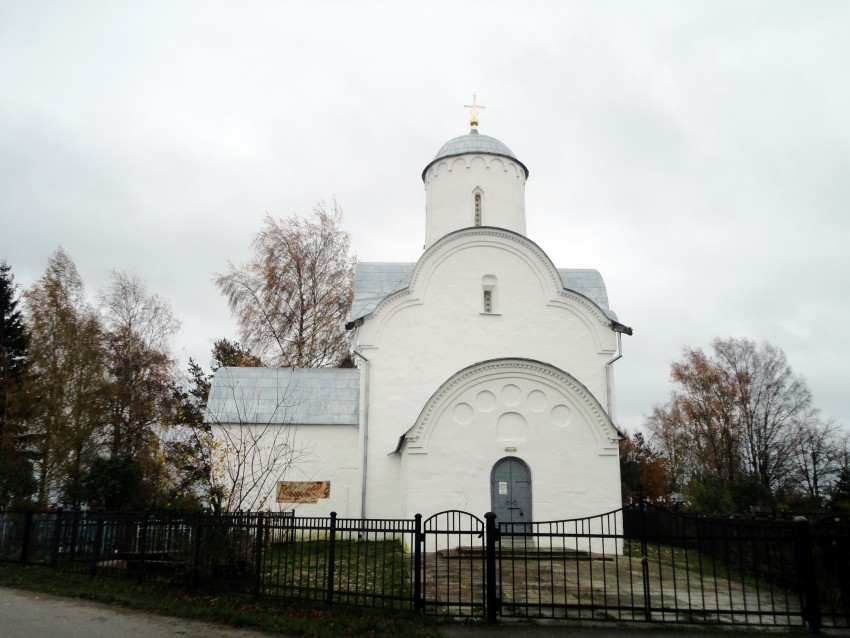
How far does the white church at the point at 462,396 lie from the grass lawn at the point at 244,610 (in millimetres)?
6365

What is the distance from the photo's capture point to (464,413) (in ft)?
49.7

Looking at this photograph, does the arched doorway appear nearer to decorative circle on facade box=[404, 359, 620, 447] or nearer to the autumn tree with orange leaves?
decorative circle on facade box=[404, 359, 620, 447]

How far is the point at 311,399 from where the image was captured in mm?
18359

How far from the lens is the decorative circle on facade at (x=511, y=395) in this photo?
15258 millimetres

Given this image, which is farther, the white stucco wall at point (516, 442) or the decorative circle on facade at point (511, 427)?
the decorative circle on facade at point (511, 427)

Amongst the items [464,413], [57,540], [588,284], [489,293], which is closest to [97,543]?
[57,540]

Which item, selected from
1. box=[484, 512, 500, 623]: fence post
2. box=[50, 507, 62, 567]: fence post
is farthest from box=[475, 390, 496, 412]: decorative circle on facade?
box=[50, 507, 62, 567]: fence post

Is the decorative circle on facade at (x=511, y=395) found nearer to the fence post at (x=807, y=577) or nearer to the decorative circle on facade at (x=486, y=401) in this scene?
the decorative circle on facade at (x=486, y=401)

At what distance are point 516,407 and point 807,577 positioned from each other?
26.3ft

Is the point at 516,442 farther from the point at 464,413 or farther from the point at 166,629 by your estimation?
the point at 166,629

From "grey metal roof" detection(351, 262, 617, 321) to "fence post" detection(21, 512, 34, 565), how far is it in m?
9.59

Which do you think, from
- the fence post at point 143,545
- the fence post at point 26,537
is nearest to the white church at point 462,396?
the fence post at point 26,537

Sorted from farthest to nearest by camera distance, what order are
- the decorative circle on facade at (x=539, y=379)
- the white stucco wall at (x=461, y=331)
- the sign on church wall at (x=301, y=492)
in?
the white stucco wall at (x=461, y=331) < the sign on church wall at (x=301, y=492) < the decorative circle on facade at (x=539, y=379)

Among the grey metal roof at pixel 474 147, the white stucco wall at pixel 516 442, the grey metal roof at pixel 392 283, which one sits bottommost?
the white stucco wall at pixel 516 442
